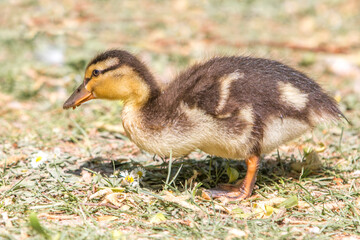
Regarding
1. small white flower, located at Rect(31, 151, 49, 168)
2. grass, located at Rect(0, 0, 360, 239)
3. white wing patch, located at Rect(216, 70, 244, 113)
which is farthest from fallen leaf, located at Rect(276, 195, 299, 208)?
small white flower, located at Rect(31, 151, 49, 168)

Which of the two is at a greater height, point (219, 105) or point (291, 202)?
point (219, 105)

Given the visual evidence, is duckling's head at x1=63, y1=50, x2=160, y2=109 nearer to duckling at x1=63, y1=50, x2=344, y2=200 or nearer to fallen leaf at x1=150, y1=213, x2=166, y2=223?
duckling at x1=63, y1=50, x2=344, y2=200

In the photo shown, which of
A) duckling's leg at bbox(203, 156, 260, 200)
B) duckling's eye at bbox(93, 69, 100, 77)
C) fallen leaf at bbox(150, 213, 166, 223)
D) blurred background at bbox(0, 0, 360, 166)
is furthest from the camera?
blurred background at bbox(0, 0, 360, 166)

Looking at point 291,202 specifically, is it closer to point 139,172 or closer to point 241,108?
point 241,108

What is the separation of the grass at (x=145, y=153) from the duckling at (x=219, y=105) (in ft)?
0.67

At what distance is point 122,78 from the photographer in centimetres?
336

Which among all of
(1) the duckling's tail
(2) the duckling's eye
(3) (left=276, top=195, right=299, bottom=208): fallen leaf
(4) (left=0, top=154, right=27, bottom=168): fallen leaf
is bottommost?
(4) (left=0, top=154, right=27, bottom=168): fallen leaf

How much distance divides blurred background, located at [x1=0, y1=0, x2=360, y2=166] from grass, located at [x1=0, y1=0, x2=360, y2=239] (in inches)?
0.8

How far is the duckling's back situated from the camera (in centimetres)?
312

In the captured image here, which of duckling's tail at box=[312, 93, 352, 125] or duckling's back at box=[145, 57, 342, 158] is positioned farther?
duckling's tail at box=[312, 93, 352, 125]

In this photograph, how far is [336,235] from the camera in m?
2.81

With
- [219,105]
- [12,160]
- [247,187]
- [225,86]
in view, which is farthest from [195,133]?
[12,160]

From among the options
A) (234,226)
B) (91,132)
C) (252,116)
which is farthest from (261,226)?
(91,132)

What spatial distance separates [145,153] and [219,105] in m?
1.20
